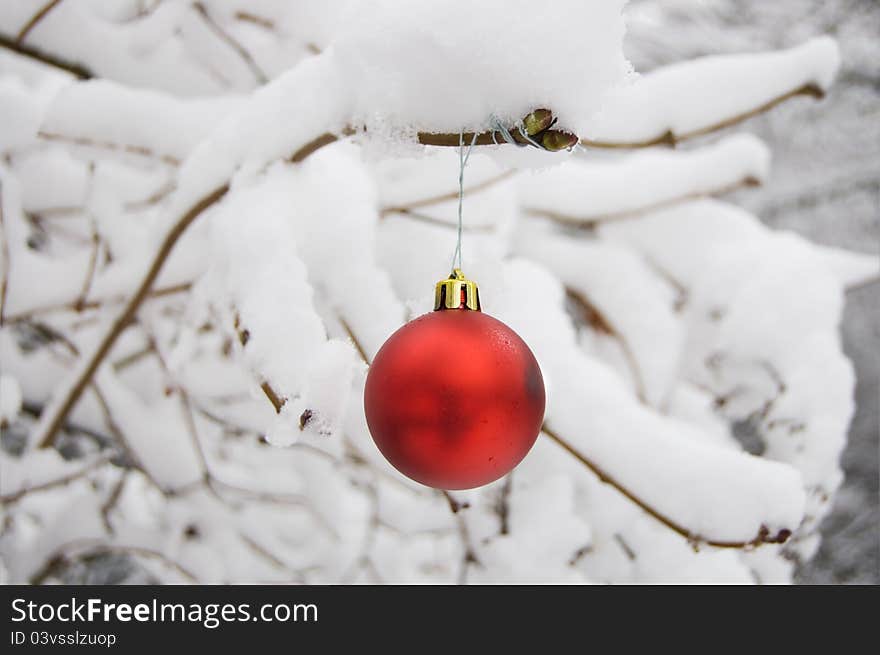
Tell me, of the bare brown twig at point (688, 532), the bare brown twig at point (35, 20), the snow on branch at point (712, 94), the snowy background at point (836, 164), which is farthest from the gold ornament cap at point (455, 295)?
the snowy background at point (836, 164)

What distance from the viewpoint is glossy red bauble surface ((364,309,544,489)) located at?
1.35ft

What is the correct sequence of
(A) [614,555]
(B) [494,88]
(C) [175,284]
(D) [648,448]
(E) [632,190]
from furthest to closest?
(E) [632,190], (A) [614,555], (C) [175,284], (D) [648,448], (B) [494,88]

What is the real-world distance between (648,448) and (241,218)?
0.47m

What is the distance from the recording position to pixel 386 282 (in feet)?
2.12

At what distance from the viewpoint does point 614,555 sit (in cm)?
102

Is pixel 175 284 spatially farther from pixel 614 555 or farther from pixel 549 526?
pixel 614 555

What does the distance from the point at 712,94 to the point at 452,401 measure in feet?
1.67

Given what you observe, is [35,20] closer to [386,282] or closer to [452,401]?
[386,282]

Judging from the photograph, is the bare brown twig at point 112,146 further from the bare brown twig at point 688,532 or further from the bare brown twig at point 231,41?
the bare brown twig at point 688,532

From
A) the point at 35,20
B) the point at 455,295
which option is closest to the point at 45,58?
the point at 35,20

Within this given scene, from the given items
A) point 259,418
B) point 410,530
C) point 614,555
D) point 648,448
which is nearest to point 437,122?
point 648,448

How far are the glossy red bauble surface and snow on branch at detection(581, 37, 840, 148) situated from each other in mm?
359

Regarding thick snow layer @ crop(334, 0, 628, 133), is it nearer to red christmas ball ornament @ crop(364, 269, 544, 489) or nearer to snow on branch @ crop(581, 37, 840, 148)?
red christmas ball ornament @ crop(364, 269, 544, 489)

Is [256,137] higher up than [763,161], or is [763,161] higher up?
[763,161]
